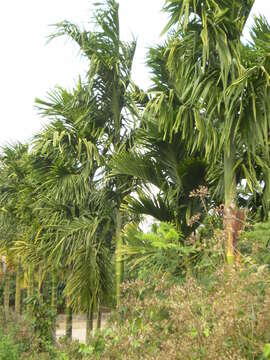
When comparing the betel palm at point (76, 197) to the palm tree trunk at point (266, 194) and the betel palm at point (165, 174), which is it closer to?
the betel palm at point (165, 174)

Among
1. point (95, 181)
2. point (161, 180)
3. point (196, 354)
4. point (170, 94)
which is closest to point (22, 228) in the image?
point (95, 181)

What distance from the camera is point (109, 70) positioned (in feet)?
27.3

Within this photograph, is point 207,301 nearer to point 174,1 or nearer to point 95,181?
point 174,1

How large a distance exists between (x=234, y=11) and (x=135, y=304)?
3.75 m

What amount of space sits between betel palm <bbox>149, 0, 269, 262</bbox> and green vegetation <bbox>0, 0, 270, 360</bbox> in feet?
0.06

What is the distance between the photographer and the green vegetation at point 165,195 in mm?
3055

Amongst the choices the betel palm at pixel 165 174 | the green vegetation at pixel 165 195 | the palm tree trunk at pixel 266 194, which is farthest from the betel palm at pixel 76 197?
the palm tree trunk at pixel 266 194

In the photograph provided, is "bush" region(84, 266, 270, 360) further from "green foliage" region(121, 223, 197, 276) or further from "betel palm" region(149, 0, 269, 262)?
"betel palm" region(149, 0, 269, 262)

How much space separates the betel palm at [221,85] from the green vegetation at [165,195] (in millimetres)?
18

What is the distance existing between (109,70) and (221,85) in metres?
3.04

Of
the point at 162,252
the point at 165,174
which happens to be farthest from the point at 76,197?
the point at 162,252

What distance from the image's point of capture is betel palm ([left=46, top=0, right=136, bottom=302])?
326 inches

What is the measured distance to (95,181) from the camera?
324 inches

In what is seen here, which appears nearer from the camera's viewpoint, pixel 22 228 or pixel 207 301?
pixel 207 301
